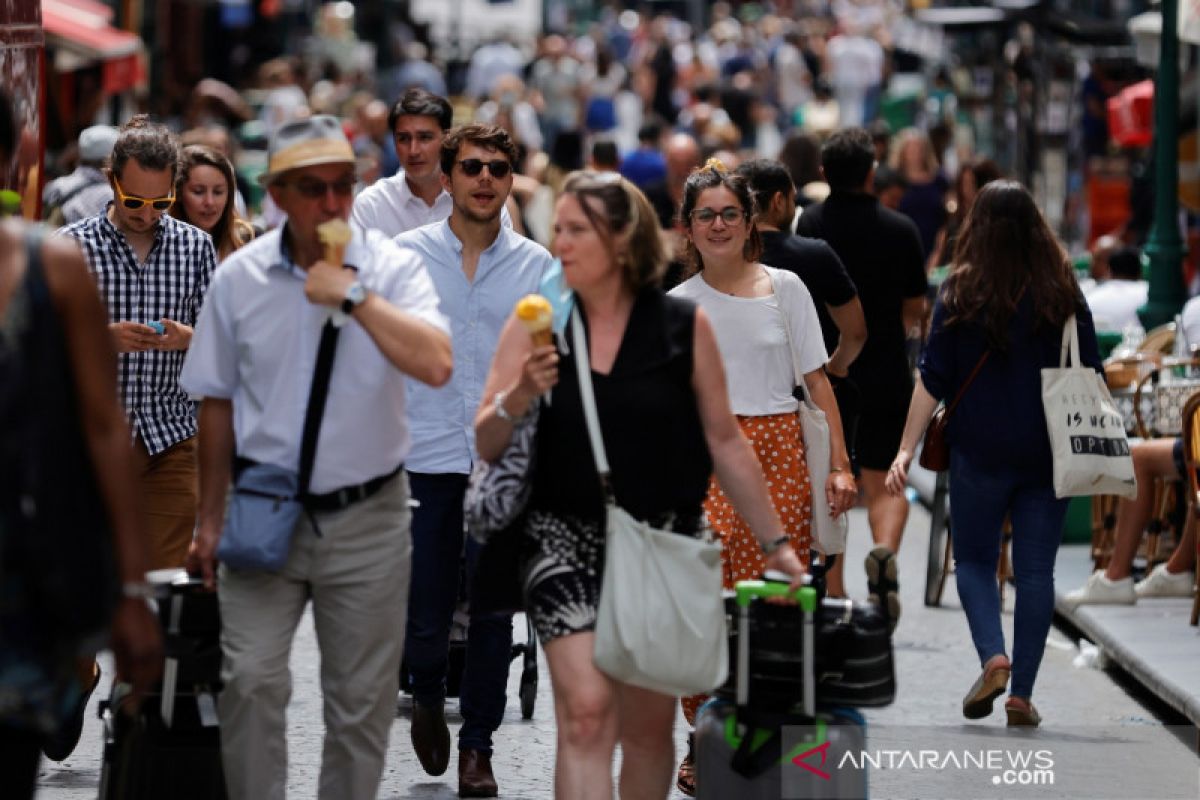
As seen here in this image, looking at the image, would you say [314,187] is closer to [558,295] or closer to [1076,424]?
[558,295]

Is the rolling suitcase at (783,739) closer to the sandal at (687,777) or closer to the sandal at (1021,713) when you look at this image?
the sandal at (687,777)

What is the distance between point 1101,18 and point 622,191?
23821 millimetres

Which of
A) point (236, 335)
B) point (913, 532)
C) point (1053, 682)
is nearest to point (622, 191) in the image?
point (236, 335)

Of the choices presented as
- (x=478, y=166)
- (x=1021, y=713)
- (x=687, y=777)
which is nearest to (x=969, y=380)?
(x=1021, y=713)

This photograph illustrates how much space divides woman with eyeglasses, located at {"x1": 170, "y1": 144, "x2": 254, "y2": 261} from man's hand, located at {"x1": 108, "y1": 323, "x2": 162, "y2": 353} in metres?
1.36

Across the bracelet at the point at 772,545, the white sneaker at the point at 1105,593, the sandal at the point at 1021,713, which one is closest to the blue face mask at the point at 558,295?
the bracelet at the point at 772,545

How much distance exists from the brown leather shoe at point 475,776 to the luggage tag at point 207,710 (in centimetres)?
171

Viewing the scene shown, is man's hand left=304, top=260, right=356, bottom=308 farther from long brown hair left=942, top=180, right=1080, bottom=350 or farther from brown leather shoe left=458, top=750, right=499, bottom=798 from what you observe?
long brown hair left=942, top=180, right=1080, bottom=350

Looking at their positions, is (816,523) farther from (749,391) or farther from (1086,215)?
(1086,215)

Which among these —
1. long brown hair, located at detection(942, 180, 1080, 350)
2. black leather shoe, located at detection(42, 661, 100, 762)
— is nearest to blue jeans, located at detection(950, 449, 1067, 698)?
long brown hair, located at detection(942, 180, 1080, 350)

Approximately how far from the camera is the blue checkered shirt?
24.8 ft

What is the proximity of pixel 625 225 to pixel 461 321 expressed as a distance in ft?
5.89

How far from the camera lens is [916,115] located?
31906 mm

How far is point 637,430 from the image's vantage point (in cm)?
587
